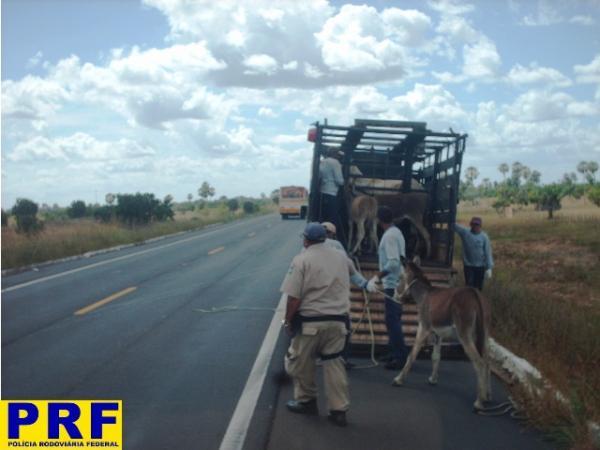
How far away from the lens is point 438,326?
8.34 meters

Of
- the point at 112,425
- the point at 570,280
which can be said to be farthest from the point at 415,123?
the point at 570,280

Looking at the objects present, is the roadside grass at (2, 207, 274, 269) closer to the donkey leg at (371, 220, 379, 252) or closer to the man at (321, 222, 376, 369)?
the donkey leg at (371, 220, 379, 252)

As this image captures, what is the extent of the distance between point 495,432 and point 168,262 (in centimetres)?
1834

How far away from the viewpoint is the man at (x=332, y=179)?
11.7 metres

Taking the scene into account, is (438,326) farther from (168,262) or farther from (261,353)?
(168,262)

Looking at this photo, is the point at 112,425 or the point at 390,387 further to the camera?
the point at 390,387

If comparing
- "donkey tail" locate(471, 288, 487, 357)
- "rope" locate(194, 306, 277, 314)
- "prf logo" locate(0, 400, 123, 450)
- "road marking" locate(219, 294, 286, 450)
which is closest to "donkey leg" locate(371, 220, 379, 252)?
"road marking" locate(219, 294, 286, 450)

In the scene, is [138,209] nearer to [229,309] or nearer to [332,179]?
[229,309]

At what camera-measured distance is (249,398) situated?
762cm

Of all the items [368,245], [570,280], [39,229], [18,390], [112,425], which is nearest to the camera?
[112,425]

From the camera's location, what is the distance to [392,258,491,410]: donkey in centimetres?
760

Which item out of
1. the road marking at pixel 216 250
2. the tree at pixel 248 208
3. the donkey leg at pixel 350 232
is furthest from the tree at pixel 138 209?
the tree at pixel 248 208

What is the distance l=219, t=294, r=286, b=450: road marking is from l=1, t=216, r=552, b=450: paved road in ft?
0.25

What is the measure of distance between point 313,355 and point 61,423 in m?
2.54
